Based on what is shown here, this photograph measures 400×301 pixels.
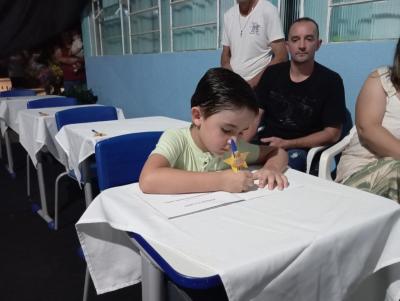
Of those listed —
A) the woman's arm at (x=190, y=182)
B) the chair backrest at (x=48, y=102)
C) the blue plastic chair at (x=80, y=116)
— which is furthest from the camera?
the chair backrest at (x=48, y=102)

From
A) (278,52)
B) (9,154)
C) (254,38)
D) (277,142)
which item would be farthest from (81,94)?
(277,142)

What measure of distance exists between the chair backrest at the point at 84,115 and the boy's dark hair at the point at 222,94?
143 cm

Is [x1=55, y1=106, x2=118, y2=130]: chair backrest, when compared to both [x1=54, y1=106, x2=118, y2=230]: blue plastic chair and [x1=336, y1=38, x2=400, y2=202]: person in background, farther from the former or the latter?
[x1=336, y1=38, x2=400, y2=202]: person in background

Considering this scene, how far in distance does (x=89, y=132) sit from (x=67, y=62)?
4.81m

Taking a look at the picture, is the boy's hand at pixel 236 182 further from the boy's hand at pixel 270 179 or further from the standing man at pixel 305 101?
the standing man at pixel 305 101

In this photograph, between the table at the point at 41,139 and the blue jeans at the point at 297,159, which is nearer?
the blue jeans at the point at 297,159

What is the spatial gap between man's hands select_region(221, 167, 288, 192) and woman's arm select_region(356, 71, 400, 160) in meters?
0.70

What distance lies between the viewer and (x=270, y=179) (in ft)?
3.34

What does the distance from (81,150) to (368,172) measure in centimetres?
132

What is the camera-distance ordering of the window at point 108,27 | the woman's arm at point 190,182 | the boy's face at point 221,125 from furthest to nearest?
1. the window at point 108,27
2. the boy's face at point 221,125
3. the woman's arm at point 190,182

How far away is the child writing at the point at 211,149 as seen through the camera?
0.96 m

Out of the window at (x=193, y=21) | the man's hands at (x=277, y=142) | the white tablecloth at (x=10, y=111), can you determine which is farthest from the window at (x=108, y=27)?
the man's hands at (x=277, y=142)

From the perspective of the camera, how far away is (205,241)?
2.29ft

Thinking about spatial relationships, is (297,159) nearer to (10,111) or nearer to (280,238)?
(280,238)
